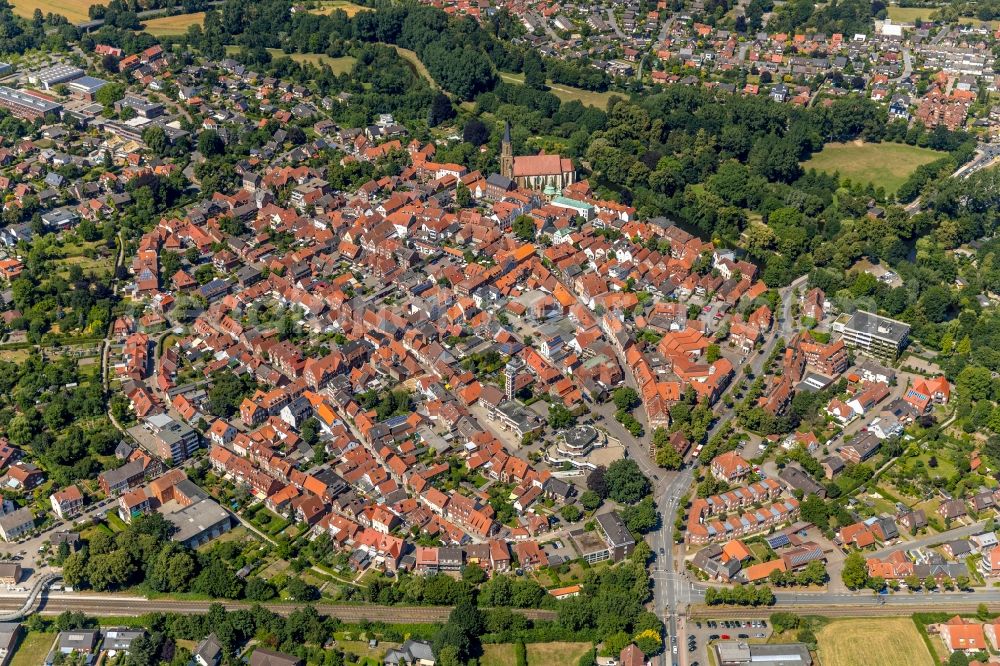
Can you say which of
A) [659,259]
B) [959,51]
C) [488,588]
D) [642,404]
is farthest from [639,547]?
[959,51]

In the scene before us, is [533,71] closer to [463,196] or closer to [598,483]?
[463,196]

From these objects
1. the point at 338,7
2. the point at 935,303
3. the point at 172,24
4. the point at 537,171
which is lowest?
the point at 935,303

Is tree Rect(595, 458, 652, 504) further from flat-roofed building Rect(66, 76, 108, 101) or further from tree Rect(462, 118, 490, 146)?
flat-roofed building Rect(66, 76, 108, 101)

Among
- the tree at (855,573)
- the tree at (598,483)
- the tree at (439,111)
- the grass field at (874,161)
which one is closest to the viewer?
the tree at (855,573)

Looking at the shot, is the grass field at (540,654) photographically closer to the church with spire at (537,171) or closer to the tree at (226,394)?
the tree at (226,394)

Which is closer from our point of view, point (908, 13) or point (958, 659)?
point (958, 659)

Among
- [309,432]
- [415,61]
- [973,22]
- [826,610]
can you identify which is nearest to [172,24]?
[415,61]

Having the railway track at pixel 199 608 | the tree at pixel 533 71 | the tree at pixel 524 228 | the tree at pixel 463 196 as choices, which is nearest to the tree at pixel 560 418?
the railway track at pixel 199 608
